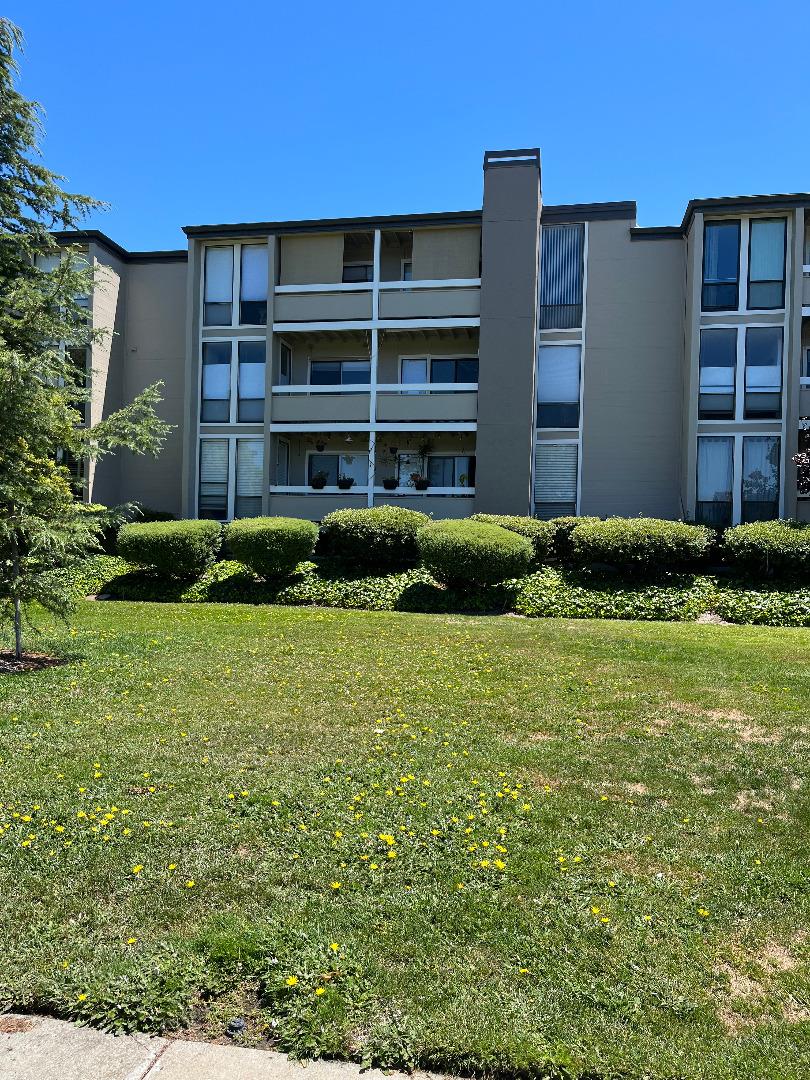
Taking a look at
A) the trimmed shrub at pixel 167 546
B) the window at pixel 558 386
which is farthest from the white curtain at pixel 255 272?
the trimmed shrub at pixel 167 546

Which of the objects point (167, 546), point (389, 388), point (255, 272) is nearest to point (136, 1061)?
point (167, 546)

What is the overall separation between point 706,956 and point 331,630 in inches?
348

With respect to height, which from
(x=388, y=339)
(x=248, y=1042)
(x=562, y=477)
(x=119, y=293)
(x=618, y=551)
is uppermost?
(x=119, y=293)

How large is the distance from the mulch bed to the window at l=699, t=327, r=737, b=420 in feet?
57.0

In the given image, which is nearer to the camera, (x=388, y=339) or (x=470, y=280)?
(x=470, y=280)

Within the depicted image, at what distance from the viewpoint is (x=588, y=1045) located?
2959 millimetres

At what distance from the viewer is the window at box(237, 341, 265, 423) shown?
910 inches

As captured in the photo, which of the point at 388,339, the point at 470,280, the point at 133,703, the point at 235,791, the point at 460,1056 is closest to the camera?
the point at 460,1056

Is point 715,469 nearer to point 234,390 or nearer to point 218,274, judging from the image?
point 234,390

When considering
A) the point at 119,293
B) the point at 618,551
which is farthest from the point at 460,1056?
the point at 119,293

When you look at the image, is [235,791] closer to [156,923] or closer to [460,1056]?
[156,923]

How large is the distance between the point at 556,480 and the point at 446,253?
24.2 ft

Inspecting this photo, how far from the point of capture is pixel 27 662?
9.60 metres

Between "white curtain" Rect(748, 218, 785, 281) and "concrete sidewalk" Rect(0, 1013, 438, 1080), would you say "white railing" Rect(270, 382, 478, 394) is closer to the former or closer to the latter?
"white curtain" Rect(748, 218, 785, 281)
